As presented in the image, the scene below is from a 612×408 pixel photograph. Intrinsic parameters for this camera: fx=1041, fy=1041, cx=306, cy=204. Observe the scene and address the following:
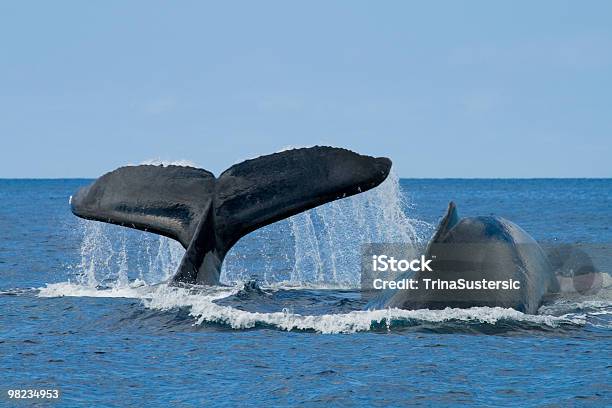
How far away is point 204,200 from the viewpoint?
13273 mm

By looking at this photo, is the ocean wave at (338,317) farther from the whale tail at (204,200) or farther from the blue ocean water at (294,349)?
the whale tail at (204,200)

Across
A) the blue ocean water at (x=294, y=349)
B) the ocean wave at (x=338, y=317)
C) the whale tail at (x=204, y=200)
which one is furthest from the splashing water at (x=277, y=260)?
the ocean wave at (x=338, y=317)

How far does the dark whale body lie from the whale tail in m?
1.61

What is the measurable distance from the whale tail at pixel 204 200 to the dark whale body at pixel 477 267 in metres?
1.61

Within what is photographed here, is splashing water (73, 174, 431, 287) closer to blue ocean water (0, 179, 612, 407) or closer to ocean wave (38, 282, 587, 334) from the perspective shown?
blue ocean water (0, 179, 612, 407)

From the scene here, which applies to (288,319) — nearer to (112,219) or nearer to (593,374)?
(112,219)

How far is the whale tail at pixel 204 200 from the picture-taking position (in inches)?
495

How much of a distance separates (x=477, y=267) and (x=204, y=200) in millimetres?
3619

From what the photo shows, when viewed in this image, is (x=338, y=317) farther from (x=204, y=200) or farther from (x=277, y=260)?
(x=277, y=260)

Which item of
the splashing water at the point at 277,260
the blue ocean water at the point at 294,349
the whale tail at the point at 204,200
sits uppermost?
the whale tail at the point at 204,200

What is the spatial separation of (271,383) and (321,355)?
3.85 ft

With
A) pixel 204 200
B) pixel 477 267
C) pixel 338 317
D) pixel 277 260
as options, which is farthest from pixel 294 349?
pixel 277 260

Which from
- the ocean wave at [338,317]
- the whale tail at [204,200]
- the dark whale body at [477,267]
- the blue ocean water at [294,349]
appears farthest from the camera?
the whale tail at [204,200]

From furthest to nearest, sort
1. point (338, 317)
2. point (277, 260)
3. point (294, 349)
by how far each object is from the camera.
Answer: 1. point (277, 260)
2. point (338, 317)
3. point (294, 349)
